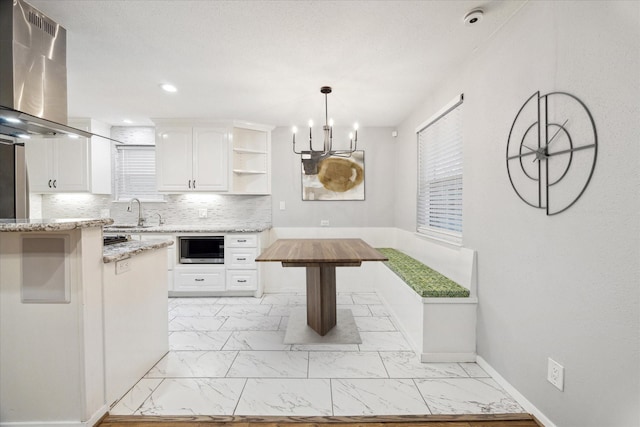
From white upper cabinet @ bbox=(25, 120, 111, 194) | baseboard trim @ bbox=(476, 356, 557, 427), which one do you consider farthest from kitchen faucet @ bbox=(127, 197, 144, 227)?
baseboard trim @ bbox=(476, 356, 557, 427)

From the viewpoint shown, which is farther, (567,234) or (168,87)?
(168,87)

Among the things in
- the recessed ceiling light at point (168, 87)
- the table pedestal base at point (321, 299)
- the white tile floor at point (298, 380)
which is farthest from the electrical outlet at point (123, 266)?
the recessed ceiling light at point (168, 87)

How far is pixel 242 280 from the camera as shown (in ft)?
12.5

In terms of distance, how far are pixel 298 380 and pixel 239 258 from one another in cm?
210

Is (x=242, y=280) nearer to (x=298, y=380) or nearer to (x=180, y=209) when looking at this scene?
(x=180, y=209)

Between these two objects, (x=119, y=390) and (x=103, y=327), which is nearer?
(x=103, y=327)

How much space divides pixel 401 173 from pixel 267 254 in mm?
2392

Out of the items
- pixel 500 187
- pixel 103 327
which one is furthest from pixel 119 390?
pixel 500 187

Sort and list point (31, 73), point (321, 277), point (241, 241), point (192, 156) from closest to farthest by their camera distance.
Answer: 1. point (31, 73)
2. point (321, 277)
3. point (241, 241)
4. point (192, 156)

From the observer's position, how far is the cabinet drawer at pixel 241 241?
3781 mm

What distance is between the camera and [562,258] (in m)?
1.42

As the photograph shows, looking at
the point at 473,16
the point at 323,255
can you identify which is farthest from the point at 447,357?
the point at 473,16

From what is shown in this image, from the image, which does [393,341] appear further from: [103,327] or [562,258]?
[103,327]

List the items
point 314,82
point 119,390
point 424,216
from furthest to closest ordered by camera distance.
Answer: point 424,216 < point 314,82 < point 119,390
